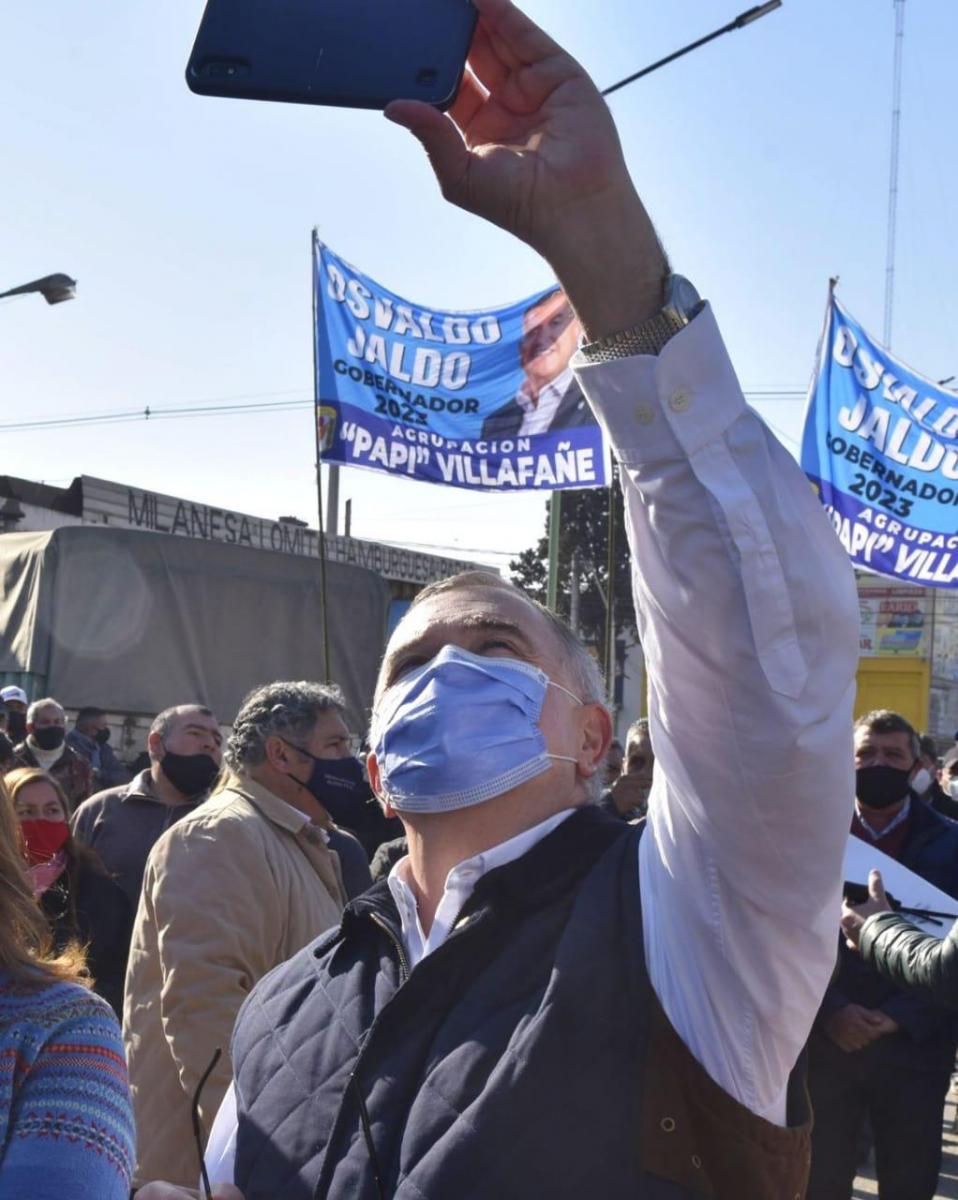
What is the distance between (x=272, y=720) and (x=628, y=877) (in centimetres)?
261

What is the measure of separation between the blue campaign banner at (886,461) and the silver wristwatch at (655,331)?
712 cm

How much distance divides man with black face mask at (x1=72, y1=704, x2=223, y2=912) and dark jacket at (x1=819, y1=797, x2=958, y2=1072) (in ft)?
8.36

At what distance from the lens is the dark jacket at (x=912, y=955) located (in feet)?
12.3

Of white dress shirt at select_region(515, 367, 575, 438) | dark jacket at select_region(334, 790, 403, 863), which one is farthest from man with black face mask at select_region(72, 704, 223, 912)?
white dress shirt at select_region(515, 367, 575, 438)

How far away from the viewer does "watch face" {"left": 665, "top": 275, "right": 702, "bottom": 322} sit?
151cm

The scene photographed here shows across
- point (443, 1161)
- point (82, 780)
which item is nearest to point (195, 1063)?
point (443, 1161)

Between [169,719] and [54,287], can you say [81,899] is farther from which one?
[54,287]

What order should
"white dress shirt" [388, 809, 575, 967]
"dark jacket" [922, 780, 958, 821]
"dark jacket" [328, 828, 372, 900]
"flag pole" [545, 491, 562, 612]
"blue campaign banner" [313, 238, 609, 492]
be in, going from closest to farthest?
"white dress shirt" [388, 809, 575, 967], "dark jacket" [328, 828, 372, 900], "dark jacket" [922, 780, 958, 821], "blue campaign banner" [313, 238, 609, 492], "flag pole" [545, 491, 562, 612]

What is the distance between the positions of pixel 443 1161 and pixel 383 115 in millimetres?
1177

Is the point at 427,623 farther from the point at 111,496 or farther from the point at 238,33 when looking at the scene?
the point at 111,496

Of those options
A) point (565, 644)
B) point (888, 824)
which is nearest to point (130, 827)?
point (888, 824)

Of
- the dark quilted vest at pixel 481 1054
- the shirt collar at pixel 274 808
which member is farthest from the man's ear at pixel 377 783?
the shirt collar at pixel 274 808

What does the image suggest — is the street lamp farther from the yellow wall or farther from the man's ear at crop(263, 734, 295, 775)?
the yellow wall

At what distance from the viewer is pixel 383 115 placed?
59.7 inches
